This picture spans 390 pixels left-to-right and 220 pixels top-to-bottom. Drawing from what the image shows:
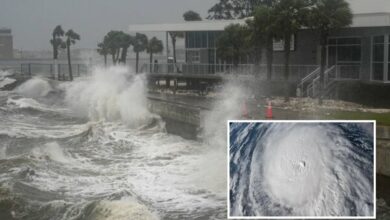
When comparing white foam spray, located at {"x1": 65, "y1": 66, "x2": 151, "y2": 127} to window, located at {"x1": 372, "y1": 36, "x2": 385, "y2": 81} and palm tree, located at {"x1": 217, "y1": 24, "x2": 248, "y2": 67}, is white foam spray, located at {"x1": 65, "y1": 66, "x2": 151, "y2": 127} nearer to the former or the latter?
palm tree, located at {"x1": 217, "y1": 24, "x2": 248, "y2": 67}

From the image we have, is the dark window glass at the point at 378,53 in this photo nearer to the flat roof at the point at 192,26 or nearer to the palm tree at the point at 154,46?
the flat roof at the point at 192,26

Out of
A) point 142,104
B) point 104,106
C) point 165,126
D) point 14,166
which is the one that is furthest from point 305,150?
point 104,106

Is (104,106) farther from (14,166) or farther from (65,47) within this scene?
(65,47)

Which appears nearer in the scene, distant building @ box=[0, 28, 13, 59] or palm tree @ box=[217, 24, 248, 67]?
palm tree @ box=[217, 24, 248, 67]

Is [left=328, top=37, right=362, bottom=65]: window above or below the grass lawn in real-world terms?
above

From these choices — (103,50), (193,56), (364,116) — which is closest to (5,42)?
(103,50)

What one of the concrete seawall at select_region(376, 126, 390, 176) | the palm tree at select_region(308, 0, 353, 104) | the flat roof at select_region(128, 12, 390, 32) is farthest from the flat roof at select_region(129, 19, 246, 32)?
the concrete seawall at select_region(376, 126, 390, 176)

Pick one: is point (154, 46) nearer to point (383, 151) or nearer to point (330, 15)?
point (330, 15)
